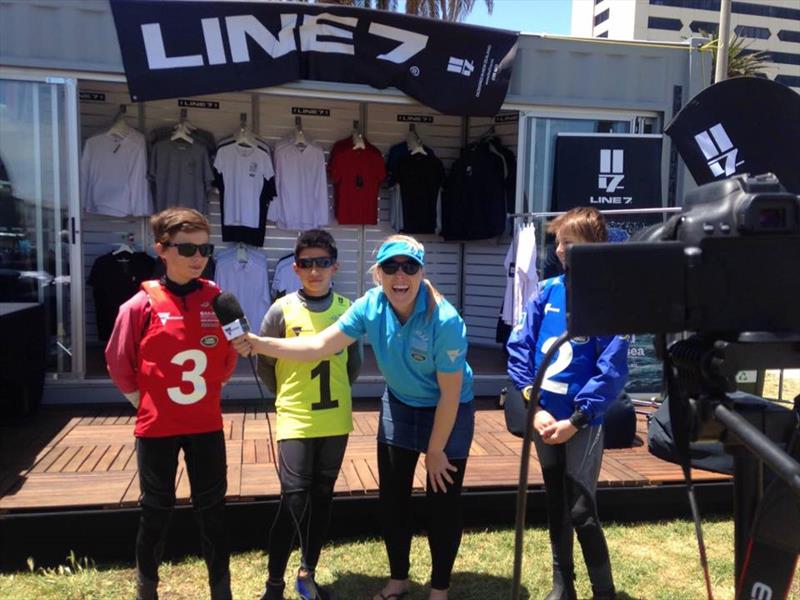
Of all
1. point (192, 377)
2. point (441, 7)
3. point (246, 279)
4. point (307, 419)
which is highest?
point (441, 7)

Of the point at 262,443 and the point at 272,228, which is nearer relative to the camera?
the point at 262,443

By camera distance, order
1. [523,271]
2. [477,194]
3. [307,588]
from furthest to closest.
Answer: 1. [477,194]
2. [523,271]
3. [307,588]

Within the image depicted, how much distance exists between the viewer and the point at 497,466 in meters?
4.09

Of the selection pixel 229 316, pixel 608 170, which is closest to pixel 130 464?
pixel 229 316

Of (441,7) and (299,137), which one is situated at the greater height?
(441,7)

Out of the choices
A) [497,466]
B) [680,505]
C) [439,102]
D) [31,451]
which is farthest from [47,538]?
[439,102]

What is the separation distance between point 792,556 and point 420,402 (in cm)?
156

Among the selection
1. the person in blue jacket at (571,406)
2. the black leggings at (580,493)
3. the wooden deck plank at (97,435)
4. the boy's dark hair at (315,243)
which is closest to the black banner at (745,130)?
the person in blue jacket at (571,406)

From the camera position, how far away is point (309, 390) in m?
2.86

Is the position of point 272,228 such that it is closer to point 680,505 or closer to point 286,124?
point 286,124

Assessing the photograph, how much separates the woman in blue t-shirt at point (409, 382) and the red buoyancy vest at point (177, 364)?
257mm

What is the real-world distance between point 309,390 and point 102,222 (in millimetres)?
4897

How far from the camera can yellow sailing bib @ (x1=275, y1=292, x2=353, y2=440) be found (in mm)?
2826

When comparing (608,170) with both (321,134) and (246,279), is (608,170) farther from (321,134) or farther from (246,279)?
(246,279)
